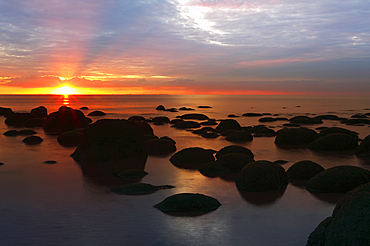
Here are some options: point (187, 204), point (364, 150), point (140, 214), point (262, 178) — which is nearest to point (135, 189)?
point (140, 214)

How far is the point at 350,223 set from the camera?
6.23m

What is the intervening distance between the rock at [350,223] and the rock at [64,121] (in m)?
37.5

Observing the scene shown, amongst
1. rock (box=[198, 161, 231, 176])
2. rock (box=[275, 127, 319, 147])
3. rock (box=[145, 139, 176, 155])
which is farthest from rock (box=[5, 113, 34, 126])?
rock (box=[198, 161, 231, 176])

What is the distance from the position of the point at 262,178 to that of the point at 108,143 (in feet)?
36.1

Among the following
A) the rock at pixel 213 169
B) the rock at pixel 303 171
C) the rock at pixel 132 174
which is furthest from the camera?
the rock at pixel 213 169

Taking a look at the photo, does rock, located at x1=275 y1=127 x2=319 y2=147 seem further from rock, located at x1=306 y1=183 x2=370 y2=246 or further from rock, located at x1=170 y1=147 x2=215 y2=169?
rock, located at x1=306 y1=183 x2=370 y2=246

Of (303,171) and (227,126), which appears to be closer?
(303,171)

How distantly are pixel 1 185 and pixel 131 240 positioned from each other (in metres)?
9.03

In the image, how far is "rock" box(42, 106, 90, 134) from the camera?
39.5 metres

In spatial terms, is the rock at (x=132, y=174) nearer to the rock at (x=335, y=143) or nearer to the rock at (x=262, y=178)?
the rock at (x=262, y=178)

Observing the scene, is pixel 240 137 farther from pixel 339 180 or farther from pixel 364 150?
pixel 339 180

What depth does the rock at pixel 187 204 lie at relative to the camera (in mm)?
10719

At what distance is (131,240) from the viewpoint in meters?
8.56

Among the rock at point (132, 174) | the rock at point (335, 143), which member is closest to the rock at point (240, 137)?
the rock at point (335, 143)
